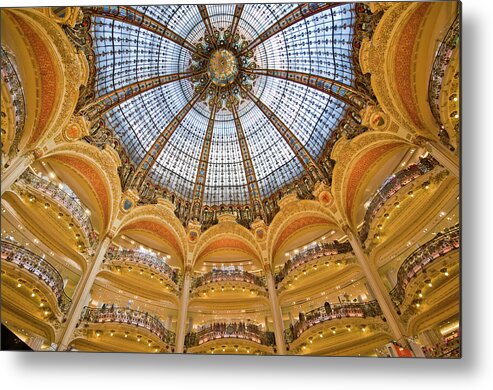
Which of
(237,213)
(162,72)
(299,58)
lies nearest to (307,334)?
(237,213)

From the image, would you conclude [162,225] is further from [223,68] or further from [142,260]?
[223,68]

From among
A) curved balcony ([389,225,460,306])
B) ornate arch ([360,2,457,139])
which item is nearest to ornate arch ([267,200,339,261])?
curved balcony ([389,225,460,306])

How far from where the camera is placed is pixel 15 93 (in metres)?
8.99

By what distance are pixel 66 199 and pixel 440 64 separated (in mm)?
14381

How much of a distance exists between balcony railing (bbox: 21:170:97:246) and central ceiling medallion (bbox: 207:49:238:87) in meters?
9.21

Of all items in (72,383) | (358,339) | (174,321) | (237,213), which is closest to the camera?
(72,383)

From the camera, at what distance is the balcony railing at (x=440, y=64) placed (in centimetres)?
745

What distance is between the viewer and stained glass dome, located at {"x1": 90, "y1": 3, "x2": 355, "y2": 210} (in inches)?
538

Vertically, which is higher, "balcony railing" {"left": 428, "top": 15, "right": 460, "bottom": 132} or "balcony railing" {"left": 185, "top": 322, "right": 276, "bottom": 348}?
"balcony railing" {"left": 428, "top": 15, "right": 460, "bottom": 132}

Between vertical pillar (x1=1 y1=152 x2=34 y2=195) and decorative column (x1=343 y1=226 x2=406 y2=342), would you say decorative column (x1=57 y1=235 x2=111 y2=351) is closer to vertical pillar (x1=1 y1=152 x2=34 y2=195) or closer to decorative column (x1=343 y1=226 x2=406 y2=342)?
vertical pillar (x1=1 y1=152 x2=34 y2=195)

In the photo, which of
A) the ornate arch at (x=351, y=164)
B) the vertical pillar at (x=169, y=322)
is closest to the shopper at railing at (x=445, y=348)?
the ornate arch at (x=351, y=164)

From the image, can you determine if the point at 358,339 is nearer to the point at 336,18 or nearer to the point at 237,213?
the point at 237,213

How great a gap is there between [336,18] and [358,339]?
37.3 feet

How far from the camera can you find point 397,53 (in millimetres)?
10828
